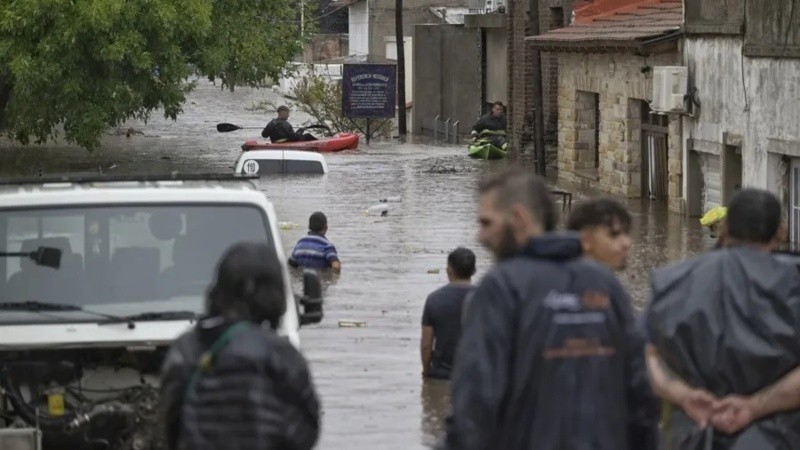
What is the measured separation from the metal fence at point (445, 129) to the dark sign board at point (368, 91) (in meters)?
2.37

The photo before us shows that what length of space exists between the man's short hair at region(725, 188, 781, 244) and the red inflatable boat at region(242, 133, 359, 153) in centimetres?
3206

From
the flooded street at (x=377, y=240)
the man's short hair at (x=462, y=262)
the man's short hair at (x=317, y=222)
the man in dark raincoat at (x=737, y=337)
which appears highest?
the man in dark raincoat at (x=737, y=337)

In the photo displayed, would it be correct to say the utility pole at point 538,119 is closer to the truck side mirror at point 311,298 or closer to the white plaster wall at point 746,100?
the white plaster wall at point 746,100

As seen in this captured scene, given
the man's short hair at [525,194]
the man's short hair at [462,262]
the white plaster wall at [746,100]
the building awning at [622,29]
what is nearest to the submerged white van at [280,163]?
the building awning at [622,29]

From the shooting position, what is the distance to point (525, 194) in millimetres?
5496

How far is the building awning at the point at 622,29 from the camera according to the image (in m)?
28.0

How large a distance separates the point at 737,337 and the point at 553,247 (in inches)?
49.1

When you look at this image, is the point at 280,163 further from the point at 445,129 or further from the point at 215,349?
the point at 215,349

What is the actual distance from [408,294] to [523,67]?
75.3 feet

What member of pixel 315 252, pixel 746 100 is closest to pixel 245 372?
pixel 315 252

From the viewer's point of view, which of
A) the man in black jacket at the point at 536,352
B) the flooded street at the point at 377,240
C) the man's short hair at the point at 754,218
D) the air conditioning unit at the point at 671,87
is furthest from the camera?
the air conditioning unit at the point at 671,87

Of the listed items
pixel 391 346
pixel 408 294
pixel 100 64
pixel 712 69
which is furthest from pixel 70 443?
pixel 100 64

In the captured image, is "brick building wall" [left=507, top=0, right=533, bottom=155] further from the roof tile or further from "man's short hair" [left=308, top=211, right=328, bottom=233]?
"man's short hair" [left=308, top=211, right=328, bottom=233]

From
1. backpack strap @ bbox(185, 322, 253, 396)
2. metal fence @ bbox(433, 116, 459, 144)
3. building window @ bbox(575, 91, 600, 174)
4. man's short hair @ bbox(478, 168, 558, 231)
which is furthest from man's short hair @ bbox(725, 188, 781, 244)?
metal fence @ bbox(433, 116, 459, 144)
